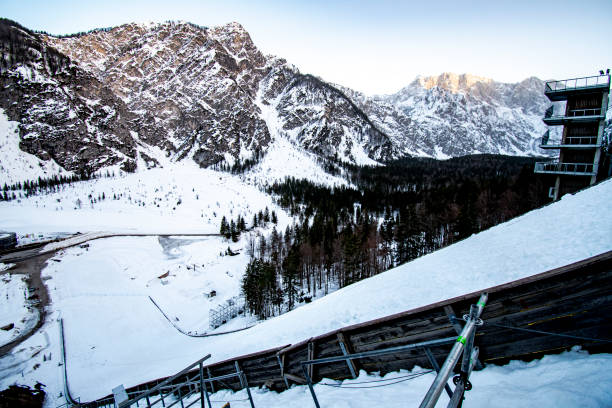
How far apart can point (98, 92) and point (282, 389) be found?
25808 centimetres

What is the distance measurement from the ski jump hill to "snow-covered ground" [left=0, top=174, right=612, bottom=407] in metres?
0.11

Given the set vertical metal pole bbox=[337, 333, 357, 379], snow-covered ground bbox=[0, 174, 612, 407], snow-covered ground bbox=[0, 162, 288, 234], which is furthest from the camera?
snow-covered ground bbox=[0, 162, 288, 234]

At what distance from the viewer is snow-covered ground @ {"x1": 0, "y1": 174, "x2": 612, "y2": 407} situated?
9.52 metres

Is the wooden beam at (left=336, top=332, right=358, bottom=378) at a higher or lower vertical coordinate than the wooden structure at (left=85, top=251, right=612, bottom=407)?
lower

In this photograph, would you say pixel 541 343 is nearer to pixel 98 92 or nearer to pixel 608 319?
pixel 608 319

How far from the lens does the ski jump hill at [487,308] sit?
14.1ft

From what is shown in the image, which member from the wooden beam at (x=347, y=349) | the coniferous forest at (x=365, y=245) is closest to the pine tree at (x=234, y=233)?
the coniferous forest at (x=365, y=245)

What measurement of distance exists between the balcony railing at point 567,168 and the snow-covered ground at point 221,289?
11.2m

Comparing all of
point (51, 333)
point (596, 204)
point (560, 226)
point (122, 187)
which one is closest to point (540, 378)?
point (560, 226)

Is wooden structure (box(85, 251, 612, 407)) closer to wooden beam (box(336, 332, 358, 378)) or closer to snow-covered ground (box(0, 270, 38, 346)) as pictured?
wooden beam (box(336, 332, 358, 378))

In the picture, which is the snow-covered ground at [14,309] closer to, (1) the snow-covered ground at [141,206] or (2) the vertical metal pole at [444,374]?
(1) the snow-covered ground at [141,206]

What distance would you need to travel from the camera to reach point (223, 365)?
10.9 m

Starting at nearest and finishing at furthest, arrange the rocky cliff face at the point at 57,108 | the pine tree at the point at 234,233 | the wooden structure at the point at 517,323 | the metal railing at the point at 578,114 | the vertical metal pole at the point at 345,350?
the wooden structure at the point at 517,323, the vertical metal pole at the point at 345,350, the metal railing at the point at 578,114, the pine tree at the point at 234,233, the rocky cliff face at the point at 57,108

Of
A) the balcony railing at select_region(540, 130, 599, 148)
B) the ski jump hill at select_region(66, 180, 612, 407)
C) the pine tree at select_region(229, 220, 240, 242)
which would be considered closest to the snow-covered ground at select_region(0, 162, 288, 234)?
the pine tree at select_region(229, 220, 240, 242)
